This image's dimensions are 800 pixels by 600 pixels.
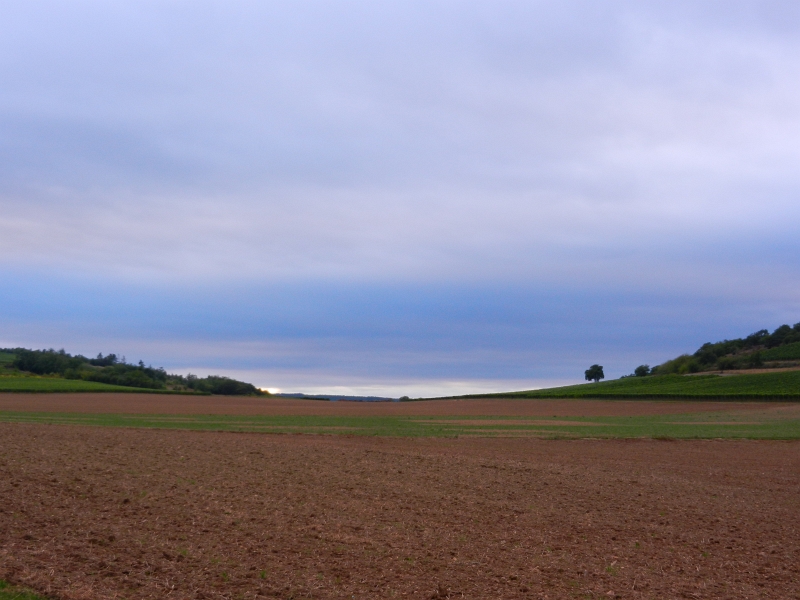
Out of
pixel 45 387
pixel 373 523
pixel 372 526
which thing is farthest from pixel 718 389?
pixel 372 526

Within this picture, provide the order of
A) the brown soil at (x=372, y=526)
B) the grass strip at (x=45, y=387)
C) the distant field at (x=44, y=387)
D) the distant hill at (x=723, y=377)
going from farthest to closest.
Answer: the distant hill at (x=723, y=377) < the distant field at (x=44, y=387) < the grass strip at (x=45, y=387) < the brown soil at (x=372, y=526)

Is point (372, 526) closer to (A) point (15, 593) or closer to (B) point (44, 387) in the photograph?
(A) point (15, 593)

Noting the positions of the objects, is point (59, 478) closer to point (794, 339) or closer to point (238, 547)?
point (238, 547)

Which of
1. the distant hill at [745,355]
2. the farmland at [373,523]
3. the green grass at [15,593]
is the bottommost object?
the farmland at [373,523]

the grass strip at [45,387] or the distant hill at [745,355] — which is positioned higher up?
the distant hill at [745,355]

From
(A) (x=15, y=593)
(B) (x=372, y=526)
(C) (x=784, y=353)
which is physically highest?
(C) (x=784, y=353)

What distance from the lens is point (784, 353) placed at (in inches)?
5743

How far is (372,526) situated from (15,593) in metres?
7.54

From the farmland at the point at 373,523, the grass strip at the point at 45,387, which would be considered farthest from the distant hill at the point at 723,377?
the farmland at the point at 373,523

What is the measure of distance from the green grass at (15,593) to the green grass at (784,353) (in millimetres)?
154041

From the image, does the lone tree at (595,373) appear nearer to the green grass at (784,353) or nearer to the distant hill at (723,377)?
the distant hill at (723,377)

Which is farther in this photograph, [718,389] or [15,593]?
[718,389]

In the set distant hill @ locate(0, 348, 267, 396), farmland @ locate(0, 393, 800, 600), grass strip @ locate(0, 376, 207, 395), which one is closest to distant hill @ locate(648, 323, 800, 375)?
distant hill @ locate(0, 348, 267, 396)

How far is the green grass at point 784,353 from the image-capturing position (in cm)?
14165
